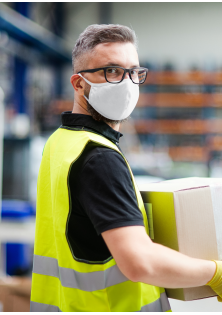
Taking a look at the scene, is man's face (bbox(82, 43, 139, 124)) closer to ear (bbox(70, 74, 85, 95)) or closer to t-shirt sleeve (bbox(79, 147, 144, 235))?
ear (bbox(70, 74, 85, 95))

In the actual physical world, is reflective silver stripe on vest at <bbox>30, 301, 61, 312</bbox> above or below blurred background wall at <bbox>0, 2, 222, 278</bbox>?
below

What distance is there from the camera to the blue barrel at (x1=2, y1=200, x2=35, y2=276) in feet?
11.0

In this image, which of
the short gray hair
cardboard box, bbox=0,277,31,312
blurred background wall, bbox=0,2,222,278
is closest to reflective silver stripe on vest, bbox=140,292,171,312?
the short gray hair

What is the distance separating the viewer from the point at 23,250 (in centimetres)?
398

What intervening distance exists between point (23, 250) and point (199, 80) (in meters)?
17.5

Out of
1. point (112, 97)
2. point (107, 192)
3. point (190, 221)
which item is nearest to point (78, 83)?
point (112, 97)

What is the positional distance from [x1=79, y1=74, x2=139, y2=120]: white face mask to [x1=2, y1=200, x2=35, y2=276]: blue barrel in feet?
8.34

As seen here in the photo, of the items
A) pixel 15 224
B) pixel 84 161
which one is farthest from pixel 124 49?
pixel 15 224

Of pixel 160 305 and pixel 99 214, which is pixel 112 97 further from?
pixel 160 305

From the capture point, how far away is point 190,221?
1011mm

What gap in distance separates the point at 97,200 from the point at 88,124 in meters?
0.33

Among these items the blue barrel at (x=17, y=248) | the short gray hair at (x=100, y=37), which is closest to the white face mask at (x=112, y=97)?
the short gray hair at (x=100, y=37)

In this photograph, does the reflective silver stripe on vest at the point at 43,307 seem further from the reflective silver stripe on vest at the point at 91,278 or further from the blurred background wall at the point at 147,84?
the blurred background wall at the point at 147,84

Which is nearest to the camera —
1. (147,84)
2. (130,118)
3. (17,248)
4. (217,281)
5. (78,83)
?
(217,281)
